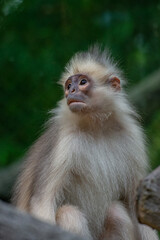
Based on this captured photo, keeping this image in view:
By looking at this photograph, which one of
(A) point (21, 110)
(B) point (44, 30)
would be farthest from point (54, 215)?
(B) point (44, 30)

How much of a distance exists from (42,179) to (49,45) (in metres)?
4.21

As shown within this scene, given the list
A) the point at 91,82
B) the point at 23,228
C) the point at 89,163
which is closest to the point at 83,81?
the point at 91,82

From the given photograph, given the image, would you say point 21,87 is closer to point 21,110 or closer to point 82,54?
point 21,110

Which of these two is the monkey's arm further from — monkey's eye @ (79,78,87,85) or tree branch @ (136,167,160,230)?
tree branch @ (136,167,160,230)

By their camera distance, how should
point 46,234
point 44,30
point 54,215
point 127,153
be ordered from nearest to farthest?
point 46,234 < point 54,215 < point 127,153 < point 44,30

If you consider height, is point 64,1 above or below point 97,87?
above

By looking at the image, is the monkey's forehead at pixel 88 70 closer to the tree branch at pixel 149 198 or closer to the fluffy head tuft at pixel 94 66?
the fluffy head tuft at pixel 94 66

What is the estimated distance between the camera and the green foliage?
A: 359 inches

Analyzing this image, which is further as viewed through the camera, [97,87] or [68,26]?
[68,26]

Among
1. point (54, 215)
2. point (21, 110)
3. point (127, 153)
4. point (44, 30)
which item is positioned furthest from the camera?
point (44, 30)

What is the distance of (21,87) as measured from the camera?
9414 millimetres

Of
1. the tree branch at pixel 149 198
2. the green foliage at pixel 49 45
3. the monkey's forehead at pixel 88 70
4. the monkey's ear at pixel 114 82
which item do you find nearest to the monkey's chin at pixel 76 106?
the monkey's forehead at pixel 88 70

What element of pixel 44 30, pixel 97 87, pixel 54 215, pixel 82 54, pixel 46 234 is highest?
pixel 44 30

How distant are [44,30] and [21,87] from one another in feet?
3.46
